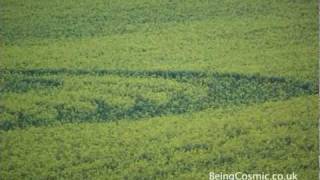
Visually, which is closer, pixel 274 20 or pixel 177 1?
pixel 274 20

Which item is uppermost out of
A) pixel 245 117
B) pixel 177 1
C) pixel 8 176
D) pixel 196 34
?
pixel 177 1

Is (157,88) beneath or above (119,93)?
above

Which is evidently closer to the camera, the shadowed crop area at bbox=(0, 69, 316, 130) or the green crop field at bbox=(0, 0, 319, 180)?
the green crop field at bbox=(0, 0, 319, 180)

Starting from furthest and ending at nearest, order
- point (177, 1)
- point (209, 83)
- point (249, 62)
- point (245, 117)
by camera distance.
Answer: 1. point (177, 1)
2. point (249, 62)
3. point (209, 83)
4. point (245, 117)

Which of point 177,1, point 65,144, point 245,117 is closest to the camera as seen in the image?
point 65,144

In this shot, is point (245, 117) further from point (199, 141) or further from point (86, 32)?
point (86, 32)

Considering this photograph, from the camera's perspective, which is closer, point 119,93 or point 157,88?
point 119,93

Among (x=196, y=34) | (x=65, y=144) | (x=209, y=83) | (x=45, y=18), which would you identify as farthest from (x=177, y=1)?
(x=65, y=144)

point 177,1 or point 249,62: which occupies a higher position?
point 177,1
